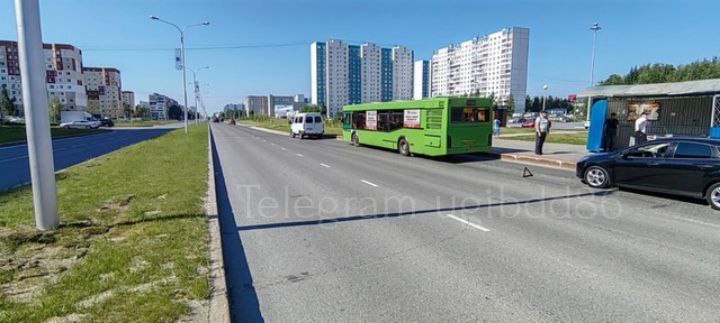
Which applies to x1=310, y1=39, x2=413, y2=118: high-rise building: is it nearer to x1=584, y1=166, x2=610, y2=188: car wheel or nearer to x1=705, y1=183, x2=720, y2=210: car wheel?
x1=584, y1=166, x2=610, y2=188: car wheel

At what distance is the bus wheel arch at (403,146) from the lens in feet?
61.9

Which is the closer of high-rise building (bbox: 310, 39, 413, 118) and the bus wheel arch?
the bus wheel arch

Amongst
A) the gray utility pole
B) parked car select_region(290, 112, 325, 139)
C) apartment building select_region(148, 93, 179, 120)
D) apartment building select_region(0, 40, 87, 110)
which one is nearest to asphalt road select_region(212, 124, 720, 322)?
the gray utility pole

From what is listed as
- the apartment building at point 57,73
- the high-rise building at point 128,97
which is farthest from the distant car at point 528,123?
the high-rise building at point 128,97

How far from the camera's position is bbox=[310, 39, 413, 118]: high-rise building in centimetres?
9994

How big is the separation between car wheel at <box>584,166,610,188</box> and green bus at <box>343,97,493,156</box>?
6466 mm

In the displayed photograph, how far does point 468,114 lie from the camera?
54.5ft

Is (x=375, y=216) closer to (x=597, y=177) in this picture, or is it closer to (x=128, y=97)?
(x=597, y=177)

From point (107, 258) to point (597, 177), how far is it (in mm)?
9970

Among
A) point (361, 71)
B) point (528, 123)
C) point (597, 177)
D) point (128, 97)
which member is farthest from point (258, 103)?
point (597, 177)

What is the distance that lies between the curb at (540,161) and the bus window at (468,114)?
182cm

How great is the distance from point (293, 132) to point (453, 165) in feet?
77.4

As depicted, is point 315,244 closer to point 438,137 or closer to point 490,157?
point 438,137

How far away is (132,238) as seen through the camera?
5238mm
